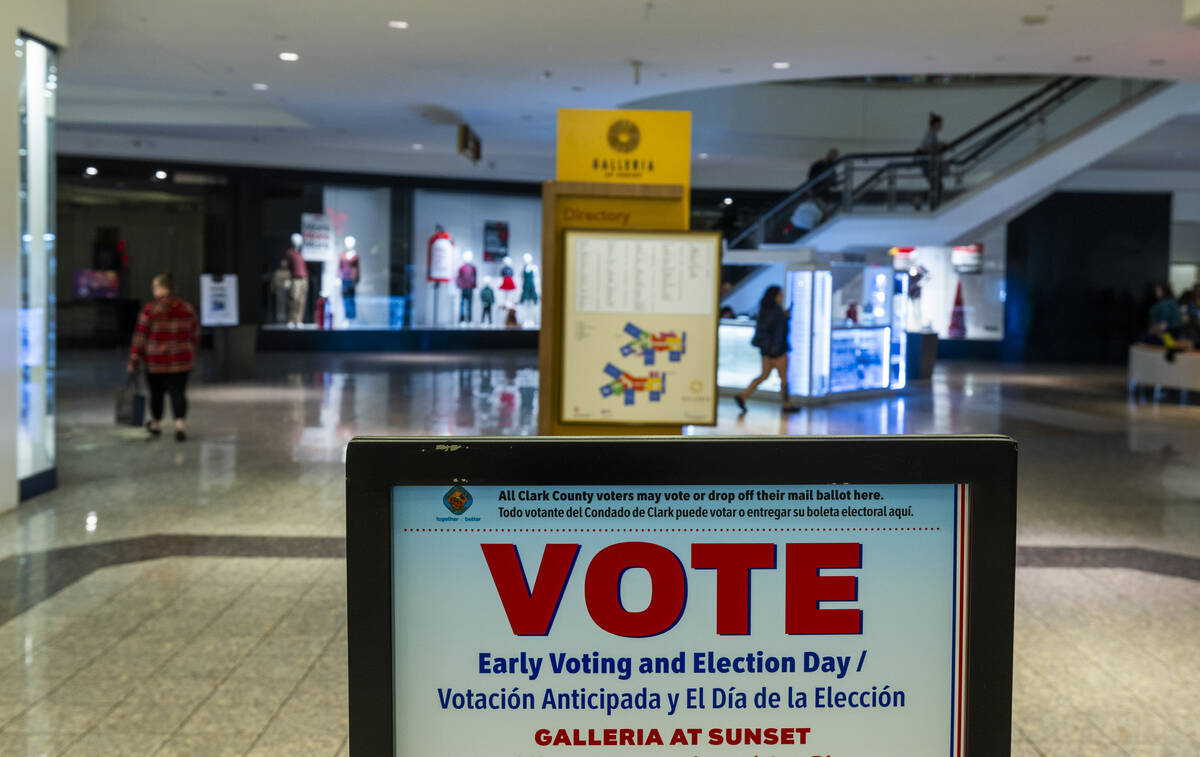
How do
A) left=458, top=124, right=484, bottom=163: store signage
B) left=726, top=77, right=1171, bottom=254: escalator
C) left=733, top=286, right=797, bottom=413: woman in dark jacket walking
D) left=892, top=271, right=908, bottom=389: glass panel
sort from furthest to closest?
1. left=726, top=77, right=1171, bottom=254: escalator
2. left=892, top=271, right=908, bottom=389: glass panel
3. left=458, top=124, right=484, bottom=163: store signage
4. left=733, top=286, right=797, bottom=413: woman in dark jacket walking

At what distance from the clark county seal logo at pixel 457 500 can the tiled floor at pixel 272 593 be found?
9.40 feet

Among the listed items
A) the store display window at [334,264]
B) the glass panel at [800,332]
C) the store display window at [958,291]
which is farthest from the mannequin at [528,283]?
the glass panel at [800,332]

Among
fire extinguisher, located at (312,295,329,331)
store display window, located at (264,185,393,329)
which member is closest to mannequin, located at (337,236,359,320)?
store display window, located at (264,185,393,329)

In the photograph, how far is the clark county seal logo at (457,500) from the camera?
3.50ft

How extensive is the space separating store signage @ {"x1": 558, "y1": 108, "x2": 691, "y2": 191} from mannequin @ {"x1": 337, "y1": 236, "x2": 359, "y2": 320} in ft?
67.0

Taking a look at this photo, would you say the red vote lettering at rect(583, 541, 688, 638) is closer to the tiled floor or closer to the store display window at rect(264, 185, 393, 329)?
the tiled floor

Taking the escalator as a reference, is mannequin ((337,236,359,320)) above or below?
below

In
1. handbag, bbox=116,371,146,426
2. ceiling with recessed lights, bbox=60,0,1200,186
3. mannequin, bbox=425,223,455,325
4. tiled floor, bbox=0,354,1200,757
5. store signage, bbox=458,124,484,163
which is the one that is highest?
ceiling with recessed lights, bbox=60,0,1200,186

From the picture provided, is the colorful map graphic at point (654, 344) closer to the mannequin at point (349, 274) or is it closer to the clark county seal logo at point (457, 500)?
the clark county seal logo at point (457, 500)

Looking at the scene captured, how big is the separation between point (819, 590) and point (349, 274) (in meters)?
25.0

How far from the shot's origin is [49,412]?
27.6ft

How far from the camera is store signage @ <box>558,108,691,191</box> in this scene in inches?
217

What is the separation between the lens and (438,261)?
2595 cm

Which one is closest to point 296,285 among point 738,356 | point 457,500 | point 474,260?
point 474,260
